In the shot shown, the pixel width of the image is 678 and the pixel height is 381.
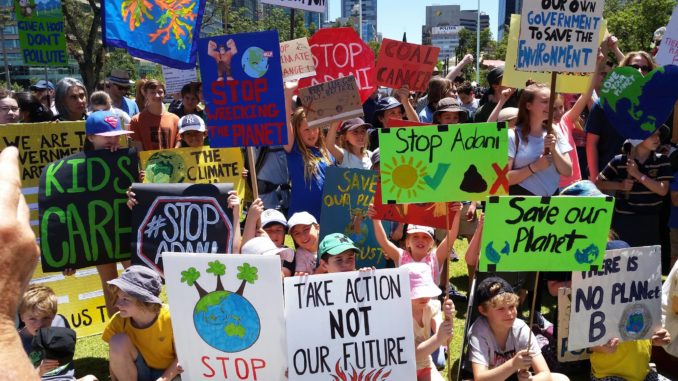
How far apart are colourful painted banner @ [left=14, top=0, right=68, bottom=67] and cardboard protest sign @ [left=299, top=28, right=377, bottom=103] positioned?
464cm

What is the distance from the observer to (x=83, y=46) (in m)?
27.0

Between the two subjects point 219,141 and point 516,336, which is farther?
point 219,141

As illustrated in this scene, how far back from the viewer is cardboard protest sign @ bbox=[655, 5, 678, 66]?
23.7 feet

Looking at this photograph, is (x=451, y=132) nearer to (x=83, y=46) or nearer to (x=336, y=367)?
(x=336, y=367)

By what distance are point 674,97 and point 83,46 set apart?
26.3m

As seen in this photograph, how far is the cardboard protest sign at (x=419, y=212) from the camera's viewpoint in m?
4.73

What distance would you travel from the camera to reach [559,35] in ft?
16.7

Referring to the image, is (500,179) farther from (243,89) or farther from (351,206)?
(243,89)

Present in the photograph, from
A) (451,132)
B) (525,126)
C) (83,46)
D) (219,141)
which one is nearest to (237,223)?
(219,141)

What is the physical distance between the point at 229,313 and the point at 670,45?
626 centimetres

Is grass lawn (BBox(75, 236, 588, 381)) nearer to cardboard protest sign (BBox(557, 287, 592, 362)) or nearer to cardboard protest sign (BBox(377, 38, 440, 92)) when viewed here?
cardboard protest sign (BBox(557, 287, 592, 362))

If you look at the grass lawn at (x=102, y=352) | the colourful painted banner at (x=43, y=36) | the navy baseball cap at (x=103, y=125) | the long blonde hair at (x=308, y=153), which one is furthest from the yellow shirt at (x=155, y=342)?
the colourful painted banner at (x=43, y=36)

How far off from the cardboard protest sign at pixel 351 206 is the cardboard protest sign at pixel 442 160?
121cm

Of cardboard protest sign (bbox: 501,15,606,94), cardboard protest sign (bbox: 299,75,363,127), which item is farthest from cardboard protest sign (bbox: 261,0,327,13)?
cardboard protest sign (bbox: 501,15,606,94)
